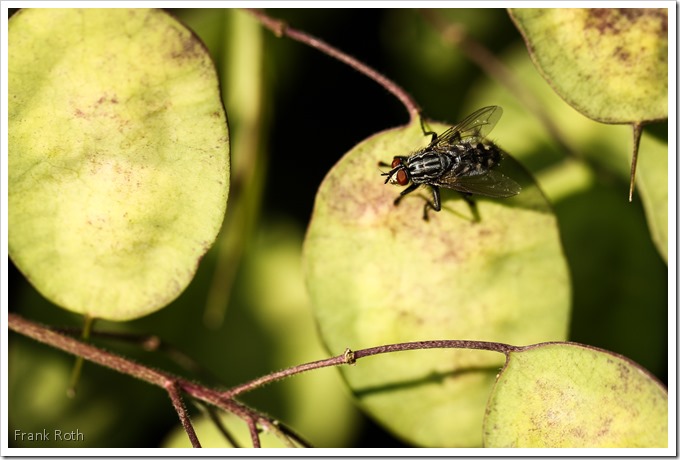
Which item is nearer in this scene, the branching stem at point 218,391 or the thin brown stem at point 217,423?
the branching stem at point 218,391

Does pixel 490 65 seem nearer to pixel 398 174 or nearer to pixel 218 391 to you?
pixel 398 174

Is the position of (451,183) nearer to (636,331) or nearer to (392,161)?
(392,161)

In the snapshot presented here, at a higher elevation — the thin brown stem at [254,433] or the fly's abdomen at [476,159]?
the fly's abdomen at [476,159]

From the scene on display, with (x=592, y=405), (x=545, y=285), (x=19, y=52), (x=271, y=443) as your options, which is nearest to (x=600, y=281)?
(x=545, y=285)

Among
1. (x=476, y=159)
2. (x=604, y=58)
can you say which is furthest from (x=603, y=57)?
(x=476, y=159)

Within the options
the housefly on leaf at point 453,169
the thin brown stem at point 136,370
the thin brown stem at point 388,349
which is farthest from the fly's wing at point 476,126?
the thin brown stem at point 136,370

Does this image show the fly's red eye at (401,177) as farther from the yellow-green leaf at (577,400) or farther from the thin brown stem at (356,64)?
the yellow-green leaf at (577,400)

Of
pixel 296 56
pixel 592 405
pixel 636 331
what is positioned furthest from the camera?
pixel 296 56
